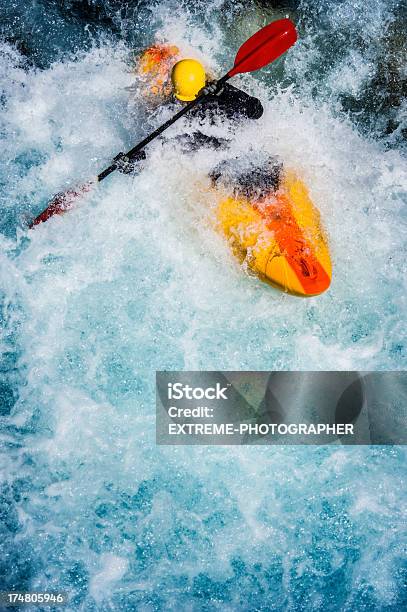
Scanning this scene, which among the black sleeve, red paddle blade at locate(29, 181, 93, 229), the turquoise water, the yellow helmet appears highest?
the yellow helmet

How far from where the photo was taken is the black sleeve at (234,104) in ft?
9.87

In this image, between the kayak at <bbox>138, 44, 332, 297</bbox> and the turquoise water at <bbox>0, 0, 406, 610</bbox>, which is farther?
Answer: the turquoise water at <bbox>0, 0, 406, 610</bbox>

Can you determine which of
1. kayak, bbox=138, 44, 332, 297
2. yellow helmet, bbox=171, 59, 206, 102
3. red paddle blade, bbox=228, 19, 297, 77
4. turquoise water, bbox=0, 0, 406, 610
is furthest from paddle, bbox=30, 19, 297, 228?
kayak, bbox=138, 44, 332, 297

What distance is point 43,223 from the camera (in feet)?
10.8

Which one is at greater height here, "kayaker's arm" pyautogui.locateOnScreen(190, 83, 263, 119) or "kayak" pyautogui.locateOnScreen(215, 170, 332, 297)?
"kayaker's arm" pyautogui.locateOnScreen(190, 83, 263, 119)

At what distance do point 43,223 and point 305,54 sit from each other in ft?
7.66

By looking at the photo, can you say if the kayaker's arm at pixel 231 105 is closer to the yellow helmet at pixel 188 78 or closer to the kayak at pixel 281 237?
the yellow helmet at pixel 188 78

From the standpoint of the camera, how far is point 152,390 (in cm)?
333

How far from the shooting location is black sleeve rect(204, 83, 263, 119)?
3008 millimetres

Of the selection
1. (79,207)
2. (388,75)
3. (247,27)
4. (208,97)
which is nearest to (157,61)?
(208,97)

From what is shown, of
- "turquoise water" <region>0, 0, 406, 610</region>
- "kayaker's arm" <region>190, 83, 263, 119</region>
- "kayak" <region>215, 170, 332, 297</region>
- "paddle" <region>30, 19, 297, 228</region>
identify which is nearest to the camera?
"kayak" <region>215, 170, 332, 297</region>

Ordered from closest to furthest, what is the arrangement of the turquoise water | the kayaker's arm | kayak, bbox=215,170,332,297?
kayak, bbox=215,170,332,297
the kayaker's arm
the turquoise water

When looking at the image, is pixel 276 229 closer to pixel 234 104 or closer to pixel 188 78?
pixel 234 104

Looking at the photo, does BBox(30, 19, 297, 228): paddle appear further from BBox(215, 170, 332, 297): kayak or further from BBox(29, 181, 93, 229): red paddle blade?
BBox(215, 170, 332, 297): kayak
